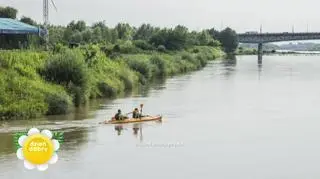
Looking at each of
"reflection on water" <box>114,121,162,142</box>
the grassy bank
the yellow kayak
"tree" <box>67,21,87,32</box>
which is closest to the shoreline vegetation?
the grassy bank

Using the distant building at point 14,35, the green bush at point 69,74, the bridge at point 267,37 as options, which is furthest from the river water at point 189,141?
the bridge at point 267,37

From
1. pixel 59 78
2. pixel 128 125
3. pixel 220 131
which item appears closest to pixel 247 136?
pixel 220 131

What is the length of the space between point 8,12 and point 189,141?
58587 millimetres

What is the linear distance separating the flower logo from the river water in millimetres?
8606

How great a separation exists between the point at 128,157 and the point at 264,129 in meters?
9.13

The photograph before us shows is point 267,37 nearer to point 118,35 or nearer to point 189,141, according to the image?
point 118,35

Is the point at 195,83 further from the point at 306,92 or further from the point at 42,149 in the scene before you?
the point at 42,149

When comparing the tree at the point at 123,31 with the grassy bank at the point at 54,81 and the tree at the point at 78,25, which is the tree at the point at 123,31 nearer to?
the tree at the point at 78,25

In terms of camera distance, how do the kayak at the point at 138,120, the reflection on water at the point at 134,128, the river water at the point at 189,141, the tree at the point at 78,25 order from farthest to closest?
the tree at the point at 78,25 < the kayak at the point at 138,120 < the reflection on water at the point at 134,128 < the river water at the point at 189,141

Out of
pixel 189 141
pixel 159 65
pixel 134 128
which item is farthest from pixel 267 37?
pixel 189 141

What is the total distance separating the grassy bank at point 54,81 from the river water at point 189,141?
3.60 ft

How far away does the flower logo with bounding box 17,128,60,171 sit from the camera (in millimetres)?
11695

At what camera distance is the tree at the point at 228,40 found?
16088cm

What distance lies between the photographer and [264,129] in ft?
98.8
